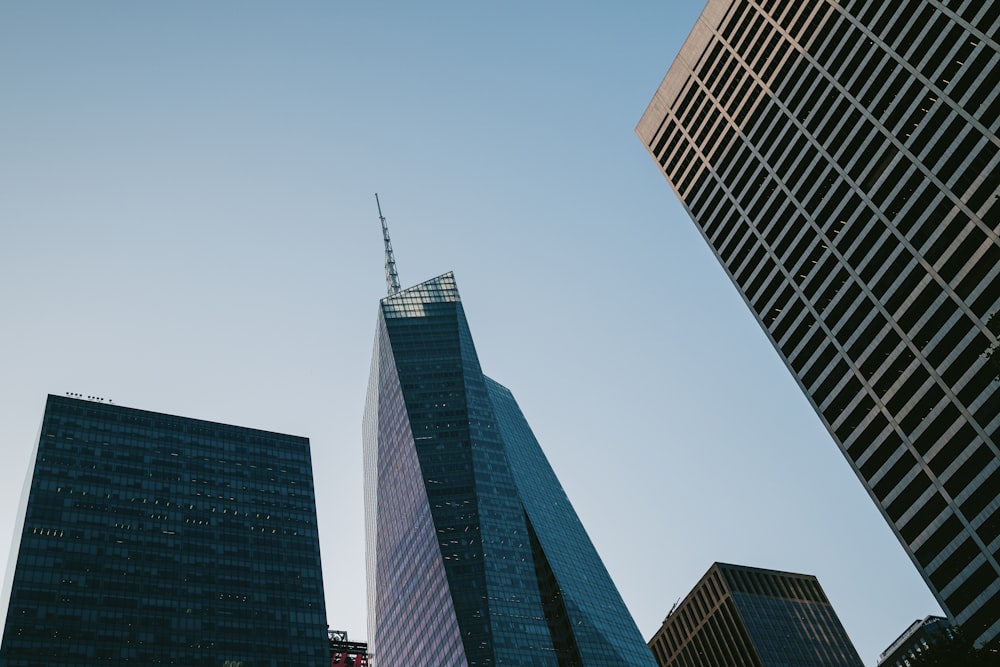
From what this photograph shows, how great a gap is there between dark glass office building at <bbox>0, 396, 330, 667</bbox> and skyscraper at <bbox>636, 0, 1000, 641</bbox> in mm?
93496

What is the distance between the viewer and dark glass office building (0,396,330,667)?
463 ft

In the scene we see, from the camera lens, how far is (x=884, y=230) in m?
108

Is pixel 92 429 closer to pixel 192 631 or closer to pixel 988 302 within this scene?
pixel 192 631

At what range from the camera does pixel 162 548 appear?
159m

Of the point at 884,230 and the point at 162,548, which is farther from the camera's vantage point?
the point at 162,548

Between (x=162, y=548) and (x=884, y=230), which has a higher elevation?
(x=162, y=548)

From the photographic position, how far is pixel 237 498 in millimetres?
177250

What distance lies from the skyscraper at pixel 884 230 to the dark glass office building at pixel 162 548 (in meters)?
93.5

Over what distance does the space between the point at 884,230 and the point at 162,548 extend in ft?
404

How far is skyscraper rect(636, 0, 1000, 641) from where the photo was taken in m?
92.9

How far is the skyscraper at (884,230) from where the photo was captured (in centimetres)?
9288

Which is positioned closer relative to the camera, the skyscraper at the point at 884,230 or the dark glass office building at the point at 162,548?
the skyscraper at the point at 884,230

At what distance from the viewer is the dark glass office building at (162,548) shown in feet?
463

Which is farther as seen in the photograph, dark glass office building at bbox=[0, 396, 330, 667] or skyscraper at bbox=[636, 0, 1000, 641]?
dark glass office building at bbox=[0, 396, 330, 667]
